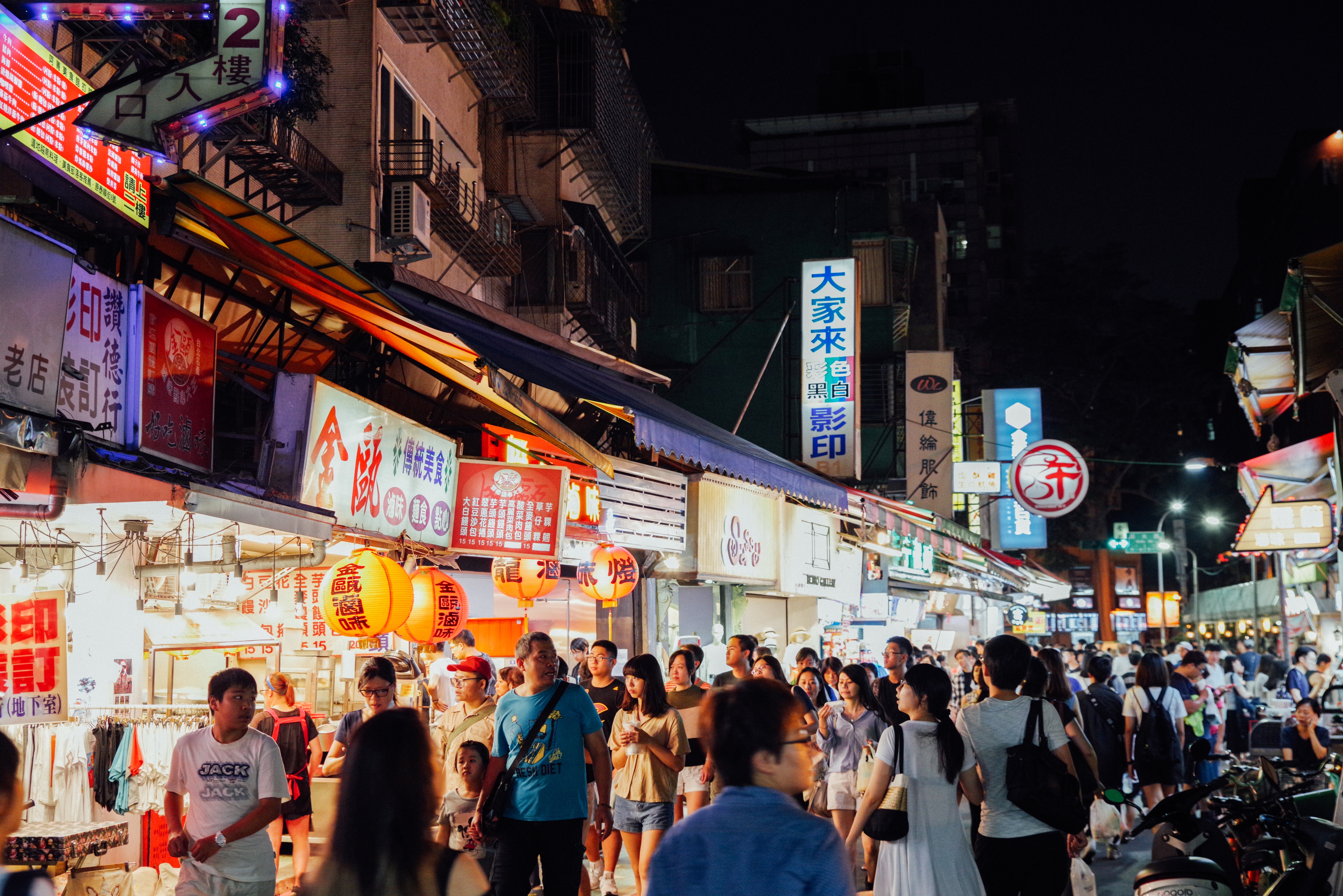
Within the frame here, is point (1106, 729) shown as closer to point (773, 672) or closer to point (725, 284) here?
point (773, 672)

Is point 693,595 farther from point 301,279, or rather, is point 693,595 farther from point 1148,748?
point 301,279

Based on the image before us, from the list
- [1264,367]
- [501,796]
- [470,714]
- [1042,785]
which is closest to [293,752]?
[470,714]

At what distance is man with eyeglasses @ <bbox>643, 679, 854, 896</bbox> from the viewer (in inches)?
132

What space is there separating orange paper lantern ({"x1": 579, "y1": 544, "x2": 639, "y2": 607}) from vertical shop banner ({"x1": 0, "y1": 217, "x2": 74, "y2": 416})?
289 inches

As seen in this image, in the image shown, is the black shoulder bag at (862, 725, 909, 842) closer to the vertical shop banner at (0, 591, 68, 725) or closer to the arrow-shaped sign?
the arrow-shaped sign

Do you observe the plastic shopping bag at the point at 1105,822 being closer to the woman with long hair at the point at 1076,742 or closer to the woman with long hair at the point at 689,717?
the woman with long hair at the point at 1076,742

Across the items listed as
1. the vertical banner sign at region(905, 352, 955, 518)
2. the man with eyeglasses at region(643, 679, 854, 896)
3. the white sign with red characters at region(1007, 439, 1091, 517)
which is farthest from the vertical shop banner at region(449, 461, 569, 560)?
the vertical banner sign at region(905, 352, 955, 518)

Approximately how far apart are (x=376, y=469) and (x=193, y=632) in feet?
16.7

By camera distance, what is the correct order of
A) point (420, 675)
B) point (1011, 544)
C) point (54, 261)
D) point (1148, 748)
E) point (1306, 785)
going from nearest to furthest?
point (54, 261) → point (1306, 785) → point (1148, 748) → point (420, 675) → point (1011, 544)

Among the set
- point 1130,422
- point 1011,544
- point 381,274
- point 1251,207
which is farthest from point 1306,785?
point 1251,207

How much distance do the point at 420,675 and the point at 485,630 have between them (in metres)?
5.70

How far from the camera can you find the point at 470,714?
8297 millimetres

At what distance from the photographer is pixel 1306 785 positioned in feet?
25.9

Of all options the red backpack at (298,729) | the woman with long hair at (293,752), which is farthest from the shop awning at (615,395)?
the red backpack at (298,729)
